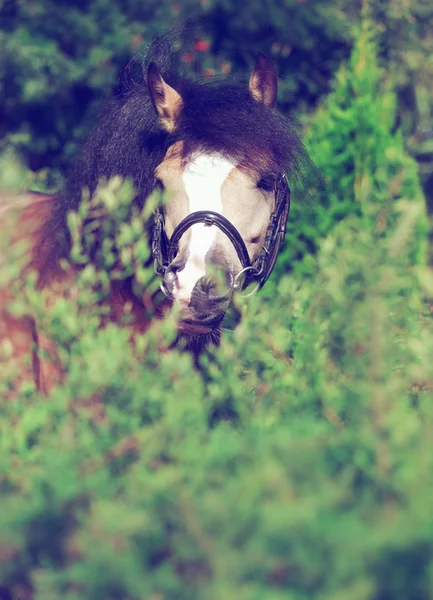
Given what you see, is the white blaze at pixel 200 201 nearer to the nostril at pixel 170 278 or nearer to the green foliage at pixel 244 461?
the nostril at pixel 170 278

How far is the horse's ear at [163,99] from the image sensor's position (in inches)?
130

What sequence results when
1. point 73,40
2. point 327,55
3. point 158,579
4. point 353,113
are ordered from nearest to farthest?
point 158,579 < point 353,113 < point 73,40 < point 327,55

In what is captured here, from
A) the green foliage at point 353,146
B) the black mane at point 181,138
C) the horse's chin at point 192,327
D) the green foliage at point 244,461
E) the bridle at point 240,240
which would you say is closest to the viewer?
the green foliage at point 244,461

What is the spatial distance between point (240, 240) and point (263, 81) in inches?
36.2

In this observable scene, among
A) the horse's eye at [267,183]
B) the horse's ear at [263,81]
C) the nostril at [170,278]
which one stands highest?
the horse's ear at [263,81]

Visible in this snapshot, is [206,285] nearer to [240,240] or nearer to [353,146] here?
[240,240]

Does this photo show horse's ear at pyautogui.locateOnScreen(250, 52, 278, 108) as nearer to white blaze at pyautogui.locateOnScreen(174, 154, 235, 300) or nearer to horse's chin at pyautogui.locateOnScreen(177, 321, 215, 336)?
white blaze at pyautogui.locateOnScreen(174, 154, 235, 300)

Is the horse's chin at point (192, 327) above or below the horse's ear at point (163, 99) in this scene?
below

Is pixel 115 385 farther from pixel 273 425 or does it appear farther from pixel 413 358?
pixel 413 358

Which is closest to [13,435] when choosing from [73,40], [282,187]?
[282,187]

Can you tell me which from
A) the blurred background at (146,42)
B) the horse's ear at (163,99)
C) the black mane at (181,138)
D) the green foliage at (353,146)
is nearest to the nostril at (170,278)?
the black mane at (181,138)

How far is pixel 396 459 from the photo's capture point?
1.45 meters

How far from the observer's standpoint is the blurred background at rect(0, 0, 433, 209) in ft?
20.7

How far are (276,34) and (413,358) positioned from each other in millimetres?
5299
